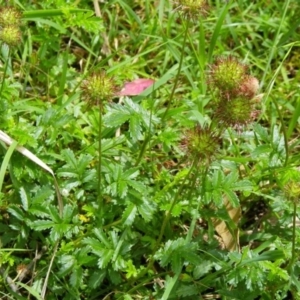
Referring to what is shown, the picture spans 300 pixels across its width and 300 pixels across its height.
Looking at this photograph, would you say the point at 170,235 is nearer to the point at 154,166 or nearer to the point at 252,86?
the point at 154,166

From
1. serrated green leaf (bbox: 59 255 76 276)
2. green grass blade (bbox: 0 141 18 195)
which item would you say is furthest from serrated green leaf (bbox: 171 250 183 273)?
green grass blade (bbox: 0 141 18 195)

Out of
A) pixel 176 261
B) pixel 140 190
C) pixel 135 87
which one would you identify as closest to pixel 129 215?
Result: pixel 140 190

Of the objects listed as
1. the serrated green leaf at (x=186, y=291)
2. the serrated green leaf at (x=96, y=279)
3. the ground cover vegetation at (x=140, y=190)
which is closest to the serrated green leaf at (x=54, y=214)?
the ground cover vegetation at (x=140, y=190)

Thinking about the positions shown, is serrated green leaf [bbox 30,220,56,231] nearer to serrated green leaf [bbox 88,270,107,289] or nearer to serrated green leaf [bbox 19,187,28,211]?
serrated green leaf [bbox 19,187,28,211]

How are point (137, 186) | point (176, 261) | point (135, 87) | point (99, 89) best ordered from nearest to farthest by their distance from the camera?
point (99, 89), point (176, 261), point (137, 186), point (135, 87)

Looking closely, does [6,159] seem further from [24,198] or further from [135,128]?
[135,128]
